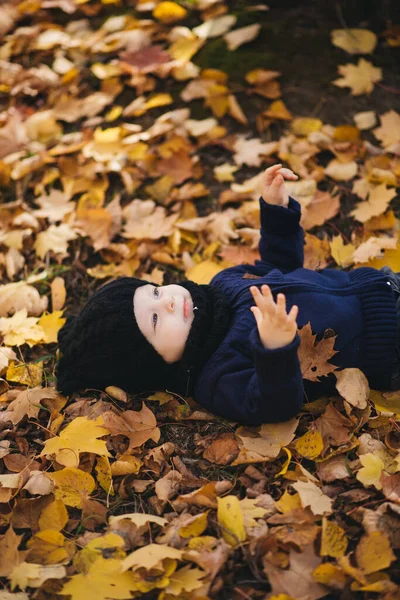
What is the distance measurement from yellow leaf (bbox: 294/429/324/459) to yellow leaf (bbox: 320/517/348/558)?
1.06ft

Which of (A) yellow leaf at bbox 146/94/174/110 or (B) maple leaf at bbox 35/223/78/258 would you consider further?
(A) yellow leaf at bbox 146/94/174/110

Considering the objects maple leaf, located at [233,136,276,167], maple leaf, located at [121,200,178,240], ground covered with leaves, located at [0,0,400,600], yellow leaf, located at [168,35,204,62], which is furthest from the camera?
yellow leaf, located at [168,35,204,62]

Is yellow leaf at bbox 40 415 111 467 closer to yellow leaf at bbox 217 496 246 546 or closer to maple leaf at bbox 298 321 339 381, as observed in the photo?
yellow leaf at bbox 217 496 246 546

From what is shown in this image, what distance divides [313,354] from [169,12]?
3194mm

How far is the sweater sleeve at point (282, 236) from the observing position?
2.78 metres

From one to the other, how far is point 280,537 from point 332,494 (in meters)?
0.28

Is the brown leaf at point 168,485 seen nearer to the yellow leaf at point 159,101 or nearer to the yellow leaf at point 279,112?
the yellow leaf at point 279,112

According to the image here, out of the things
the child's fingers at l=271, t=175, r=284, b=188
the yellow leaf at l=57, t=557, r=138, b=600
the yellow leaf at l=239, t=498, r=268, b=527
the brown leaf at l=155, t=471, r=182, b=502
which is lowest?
the brown leaf at l=155, t=471, r=182, b=502

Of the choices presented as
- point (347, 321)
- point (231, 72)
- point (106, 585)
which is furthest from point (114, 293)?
point (231, 72)

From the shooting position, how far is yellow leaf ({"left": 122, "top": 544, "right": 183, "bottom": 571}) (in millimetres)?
1896

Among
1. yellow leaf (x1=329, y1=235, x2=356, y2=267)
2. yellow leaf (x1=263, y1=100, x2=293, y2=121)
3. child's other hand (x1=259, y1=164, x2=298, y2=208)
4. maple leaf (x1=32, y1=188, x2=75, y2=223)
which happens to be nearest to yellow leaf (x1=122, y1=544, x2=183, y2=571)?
child's other hand (x1=259, y1=164, x2=298, y2=208)

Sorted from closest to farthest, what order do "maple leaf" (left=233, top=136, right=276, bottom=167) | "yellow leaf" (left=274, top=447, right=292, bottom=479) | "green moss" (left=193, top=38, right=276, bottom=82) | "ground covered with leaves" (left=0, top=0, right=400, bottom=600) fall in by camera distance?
"ground covered with leaves" (left=0, top=0, right=400, bottom=600)
"yellow leaf" (left=274, top=447, right=292, bottom=479)
"maple leaf" (left=233, top=136, right=276, bottom=167)
"green moss" (left=193, top=38, right=276, bottom=82)

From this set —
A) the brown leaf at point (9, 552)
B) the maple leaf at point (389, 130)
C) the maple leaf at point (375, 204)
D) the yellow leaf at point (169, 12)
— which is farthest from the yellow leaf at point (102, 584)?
the yellow leaf at point (169, 12)

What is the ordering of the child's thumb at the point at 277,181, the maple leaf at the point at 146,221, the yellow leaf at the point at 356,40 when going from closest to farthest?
the child's thumb at the point at 277,181 < the maple leaf at the point at 146,221 < the yellow leaf at the point at 356,40
